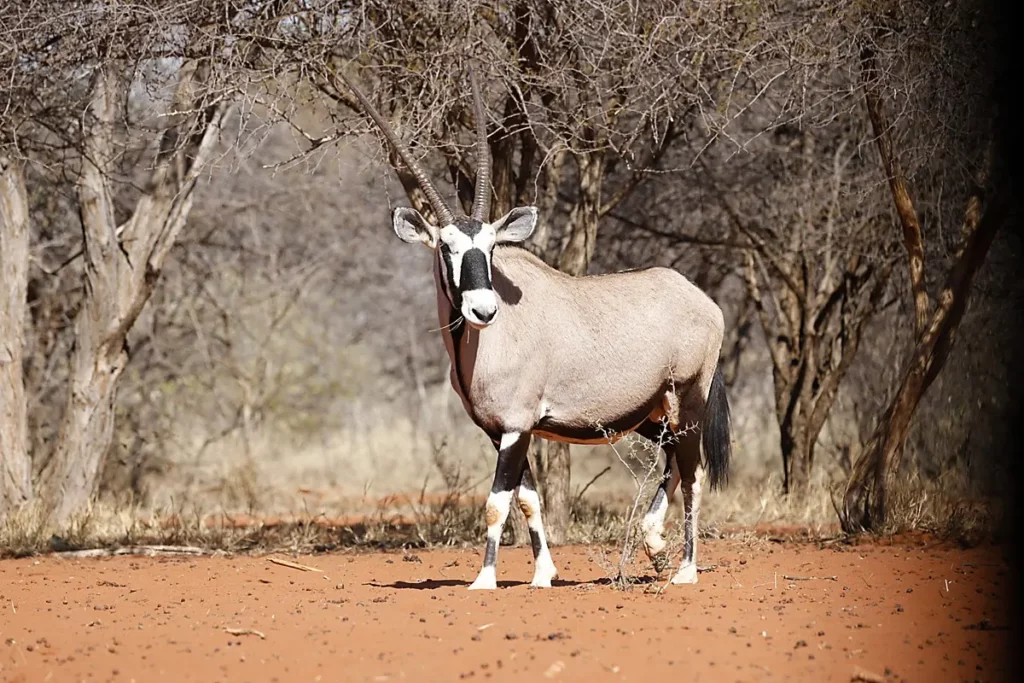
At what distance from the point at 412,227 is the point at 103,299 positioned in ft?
14.4

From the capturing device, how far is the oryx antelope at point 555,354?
7.24 meters

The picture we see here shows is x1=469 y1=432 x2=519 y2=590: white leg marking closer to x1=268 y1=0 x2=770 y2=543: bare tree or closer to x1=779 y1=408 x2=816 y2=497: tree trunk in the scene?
x1=268 y1=0 x2=770 y2=543: bare tree

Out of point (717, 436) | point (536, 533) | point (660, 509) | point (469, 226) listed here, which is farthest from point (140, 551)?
point (717, 436)

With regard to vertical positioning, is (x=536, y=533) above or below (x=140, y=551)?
above

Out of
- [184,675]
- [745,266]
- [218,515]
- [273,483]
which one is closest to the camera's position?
[184,675]

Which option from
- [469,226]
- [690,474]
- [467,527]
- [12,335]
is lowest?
[467,527]

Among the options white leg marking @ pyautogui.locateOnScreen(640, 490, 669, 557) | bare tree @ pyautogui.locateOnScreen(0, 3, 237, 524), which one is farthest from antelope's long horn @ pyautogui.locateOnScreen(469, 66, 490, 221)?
bare tree @ pyautogui.locateOnScreen(0, 3, 237, 524)

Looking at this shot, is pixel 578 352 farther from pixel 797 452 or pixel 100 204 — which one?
pixel 797 452

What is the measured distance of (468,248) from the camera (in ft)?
23.2

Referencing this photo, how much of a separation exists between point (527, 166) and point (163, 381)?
8.31 metres

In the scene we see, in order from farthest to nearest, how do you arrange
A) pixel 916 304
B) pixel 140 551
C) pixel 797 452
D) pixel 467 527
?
pixel 797 452, pixel 467 527, pixel 140 551, pixel 916 304

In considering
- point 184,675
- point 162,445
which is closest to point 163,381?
point 162,445

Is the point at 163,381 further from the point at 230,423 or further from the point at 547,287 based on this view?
the point at 547,287

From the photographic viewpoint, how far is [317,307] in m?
21.4
